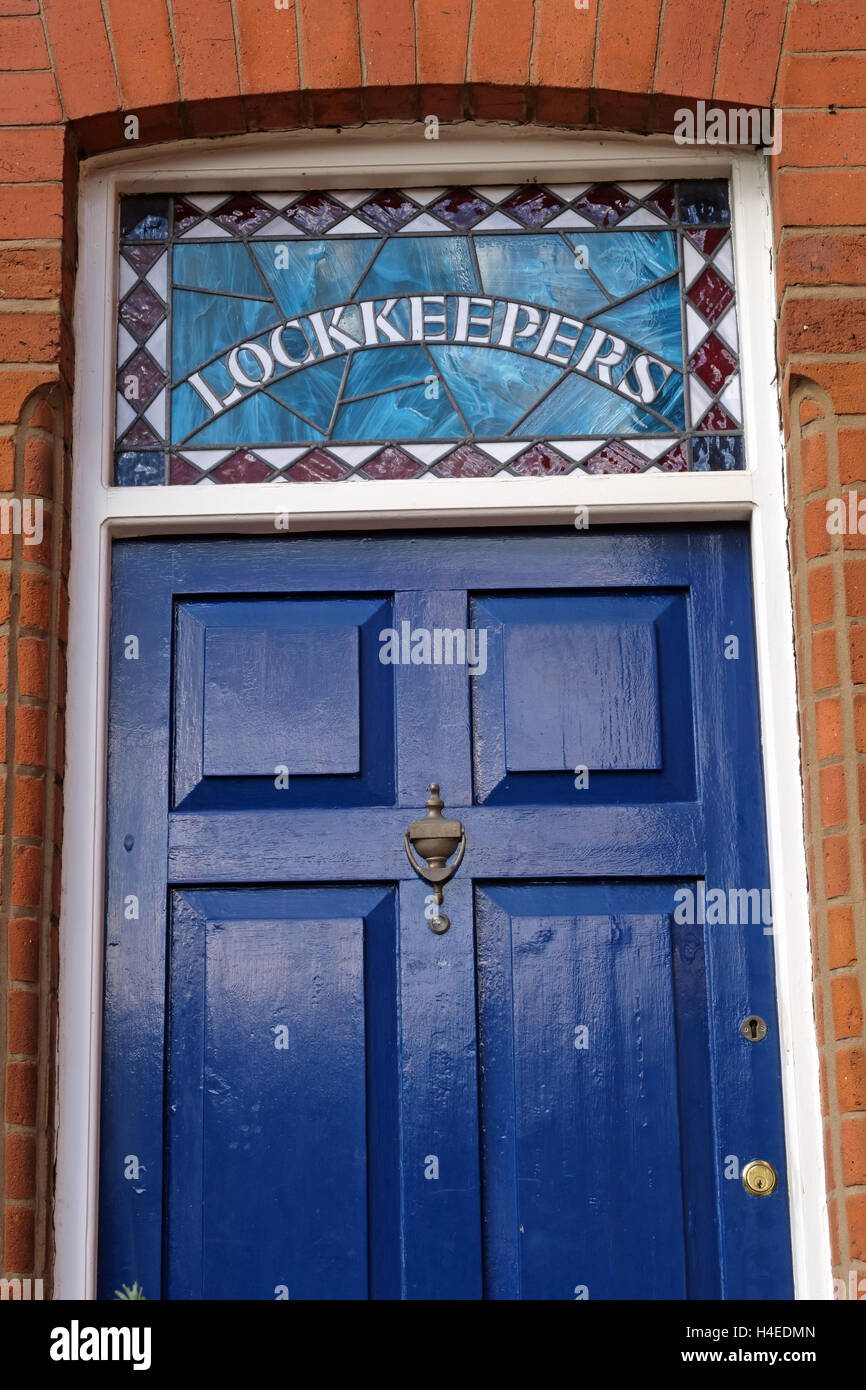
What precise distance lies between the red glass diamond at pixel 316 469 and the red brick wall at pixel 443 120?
451 millimetres

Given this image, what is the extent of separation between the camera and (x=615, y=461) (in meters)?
3.35

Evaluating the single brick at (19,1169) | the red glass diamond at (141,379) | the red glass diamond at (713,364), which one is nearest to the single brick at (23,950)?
the single brick at (19,1169)

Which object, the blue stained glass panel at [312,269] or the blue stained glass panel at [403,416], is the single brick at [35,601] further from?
the blue stained glass panel at [312,269]

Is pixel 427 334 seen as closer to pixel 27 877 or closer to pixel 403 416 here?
pixel 403 416

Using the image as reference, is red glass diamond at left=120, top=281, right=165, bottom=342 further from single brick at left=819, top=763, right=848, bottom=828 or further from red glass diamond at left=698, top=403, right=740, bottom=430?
single brick at left=819, top=763, right=848, bottom=828

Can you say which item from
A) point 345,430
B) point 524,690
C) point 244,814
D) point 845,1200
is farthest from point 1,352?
point 845,1200

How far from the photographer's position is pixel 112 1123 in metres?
3.10

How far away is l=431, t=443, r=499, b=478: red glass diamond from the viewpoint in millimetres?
3338

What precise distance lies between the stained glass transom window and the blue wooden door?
0.59ft

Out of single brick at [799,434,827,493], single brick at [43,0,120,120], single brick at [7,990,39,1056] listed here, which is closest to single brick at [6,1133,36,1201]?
single brick at [7,990,39,1056]

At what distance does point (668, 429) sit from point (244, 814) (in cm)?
114

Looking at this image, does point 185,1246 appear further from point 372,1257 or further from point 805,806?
point 805,806

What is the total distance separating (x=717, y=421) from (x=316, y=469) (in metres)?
0.81

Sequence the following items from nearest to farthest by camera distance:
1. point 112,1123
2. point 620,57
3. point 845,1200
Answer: point 845,1200 < point 112,1123 < point 620,57
